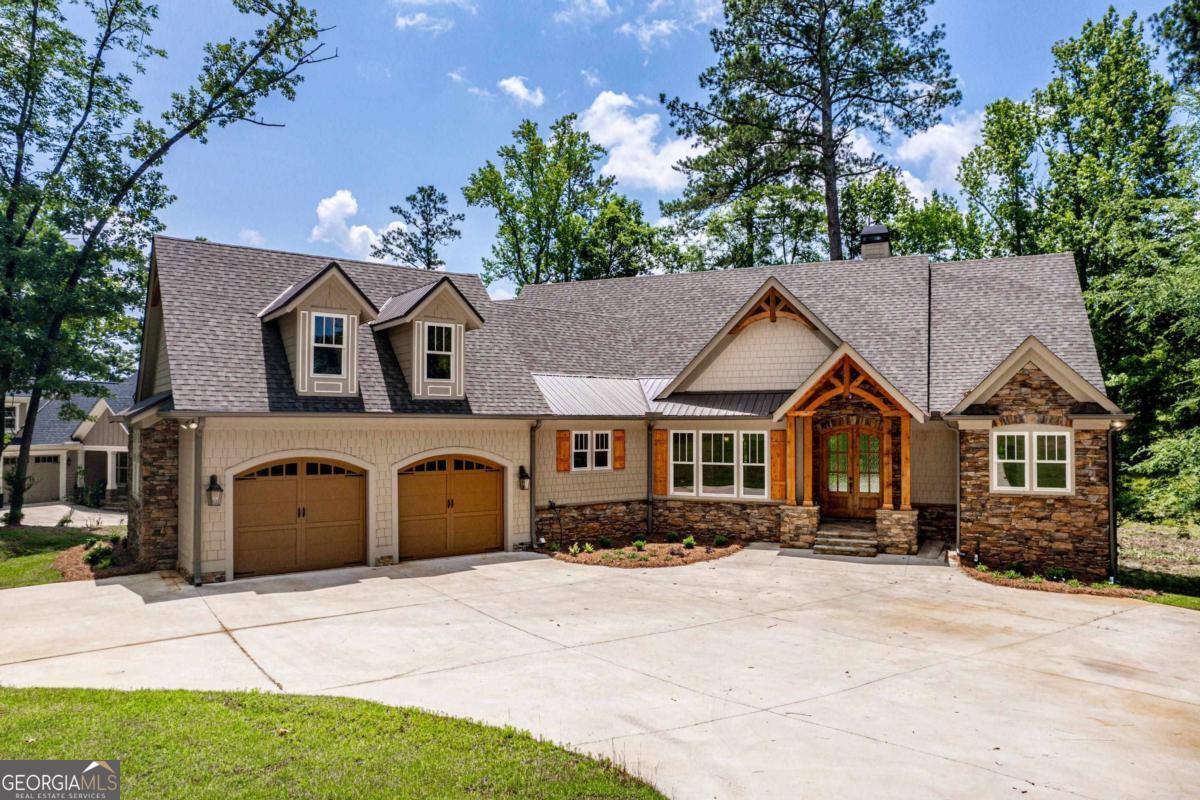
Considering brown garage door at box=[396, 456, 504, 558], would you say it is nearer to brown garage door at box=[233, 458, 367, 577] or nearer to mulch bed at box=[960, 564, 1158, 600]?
brown garage door at box=[233, 458, 367, 577]

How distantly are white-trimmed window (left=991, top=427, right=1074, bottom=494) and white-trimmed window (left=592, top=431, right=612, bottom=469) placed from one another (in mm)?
8405

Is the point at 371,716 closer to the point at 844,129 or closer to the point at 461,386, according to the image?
the point at 461,386

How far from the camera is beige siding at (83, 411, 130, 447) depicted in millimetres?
28766

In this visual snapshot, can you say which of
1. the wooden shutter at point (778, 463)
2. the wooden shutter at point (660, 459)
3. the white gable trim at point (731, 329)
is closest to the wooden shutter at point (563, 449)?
the wooden shutter at point (660, 459)

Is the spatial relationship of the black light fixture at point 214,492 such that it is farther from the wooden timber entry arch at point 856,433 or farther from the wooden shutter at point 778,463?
the wooden timber entry arch at point 856,433

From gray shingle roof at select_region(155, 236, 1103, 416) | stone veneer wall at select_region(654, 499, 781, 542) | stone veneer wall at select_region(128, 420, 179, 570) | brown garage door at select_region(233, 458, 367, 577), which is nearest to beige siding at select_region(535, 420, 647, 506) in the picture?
gray shingle roof at select_region(155, 236, 1103, 416)

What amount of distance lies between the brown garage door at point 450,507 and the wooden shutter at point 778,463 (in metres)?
6.36

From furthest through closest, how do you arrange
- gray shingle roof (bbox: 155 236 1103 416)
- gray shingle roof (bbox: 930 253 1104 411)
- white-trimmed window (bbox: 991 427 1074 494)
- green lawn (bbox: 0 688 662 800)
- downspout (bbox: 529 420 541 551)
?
gray shingle roof (bbox: 930 253 1104 411) → downspout (bbox: 529 420 541 551) → white-trimmed window (bbox: 991 427 1074 494) → gray shingle roof (bbox: 155 236 1103 416) → green lawn (bbox: 0 688 662 800)

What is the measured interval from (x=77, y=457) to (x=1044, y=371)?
35.1 meters

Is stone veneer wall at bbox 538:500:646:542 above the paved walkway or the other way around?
above

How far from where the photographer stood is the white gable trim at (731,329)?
1778 cm

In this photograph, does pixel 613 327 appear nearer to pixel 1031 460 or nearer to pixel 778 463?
pixel 778 463

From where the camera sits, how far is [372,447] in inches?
571

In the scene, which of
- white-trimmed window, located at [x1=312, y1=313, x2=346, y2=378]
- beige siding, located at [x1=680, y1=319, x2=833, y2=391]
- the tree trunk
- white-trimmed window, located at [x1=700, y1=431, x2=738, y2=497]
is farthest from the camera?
the tree trunk
